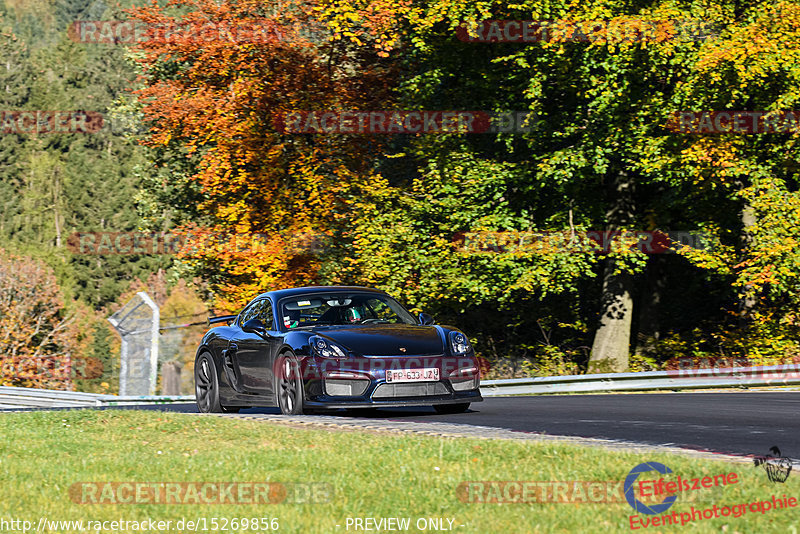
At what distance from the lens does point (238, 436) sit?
10547 mm

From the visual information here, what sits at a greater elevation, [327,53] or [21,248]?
[327,53]

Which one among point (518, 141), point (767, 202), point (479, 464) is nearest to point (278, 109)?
point (518, 141)

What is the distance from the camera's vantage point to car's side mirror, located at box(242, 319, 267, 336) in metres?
12.8

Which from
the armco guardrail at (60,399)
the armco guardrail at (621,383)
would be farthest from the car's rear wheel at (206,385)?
the armco guardrail at (60,399)

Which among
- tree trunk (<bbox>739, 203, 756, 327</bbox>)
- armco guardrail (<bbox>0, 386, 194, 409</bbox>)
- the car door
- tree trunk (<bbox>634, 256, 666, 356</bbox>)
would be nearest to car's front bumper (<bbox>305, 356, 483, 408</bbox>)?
the car door

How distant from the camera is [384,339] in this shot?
12.0m

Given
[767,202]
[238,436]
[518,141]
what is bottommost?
[238,436]

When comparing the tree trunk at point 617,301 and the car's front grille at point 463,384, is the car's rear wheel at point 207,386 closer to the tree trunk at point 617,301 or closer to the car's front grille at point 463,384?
the car's front grille at point 463,384

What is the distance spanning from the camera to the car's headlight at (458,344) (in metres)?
12.2

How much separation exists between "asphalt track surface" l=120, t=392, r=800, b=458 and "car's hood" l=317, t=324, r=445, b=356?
854 mm

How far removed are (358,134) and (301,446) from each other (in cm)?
1947

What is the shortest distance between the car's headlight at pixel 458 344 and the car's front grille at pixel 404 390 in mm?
529

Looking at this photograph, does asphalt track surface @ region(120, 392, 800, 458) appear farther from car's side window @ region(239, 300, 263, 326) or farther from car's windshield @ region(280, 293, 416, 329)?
car's side window @ region(239, 300, 263, 326)

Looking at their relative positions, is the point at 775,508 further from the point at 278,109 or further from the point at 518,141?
the point at 278,109
